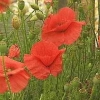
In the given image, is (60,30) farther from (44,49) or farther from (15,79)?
(15,79)

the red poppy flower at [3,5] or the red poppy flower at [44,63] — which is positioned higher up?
the red poppy flower at [3,5]

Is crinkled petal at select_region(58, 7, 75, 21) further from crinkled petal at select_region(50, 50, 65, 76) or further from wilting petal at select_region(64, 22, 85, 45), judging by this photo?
crinkled petal at select_region(50, 50, 65, 76)

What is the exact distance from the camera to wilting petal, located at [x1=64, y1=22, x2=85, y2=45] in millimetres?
948

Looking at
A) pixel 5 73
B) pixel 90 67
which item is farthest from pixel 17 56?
pixel 5 73

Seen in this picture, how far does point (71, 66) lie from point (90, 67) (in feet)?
0.19

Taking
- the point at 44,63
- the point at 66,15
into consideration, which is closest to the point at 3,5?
the point at 66,15

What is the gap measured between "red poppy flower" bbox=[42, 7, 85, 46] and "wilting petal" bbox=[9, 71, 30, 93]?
5.9 inches

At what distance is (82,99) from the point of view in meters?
0.98

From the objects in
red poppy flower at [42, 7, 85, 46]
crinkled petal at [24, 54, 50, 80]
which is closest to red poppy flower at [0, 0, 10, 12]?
red poppy flower at [42, 7, 85, 46]

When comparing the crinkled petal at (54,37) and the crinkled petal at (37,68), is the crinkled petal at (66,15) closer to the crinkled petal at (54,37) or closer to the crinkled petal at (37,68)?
the crinkled petal at (54,37)

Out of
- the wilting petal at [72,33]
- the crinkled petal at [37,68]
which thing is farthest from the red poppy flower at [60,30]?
the crinkled petal at [37,68]

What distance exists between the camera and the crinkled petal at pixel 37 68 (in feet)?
2.80

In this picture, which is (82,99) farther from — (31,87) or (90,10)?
(90,10)

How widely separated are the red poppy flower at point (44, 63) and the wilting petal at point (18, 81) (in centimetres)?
3
